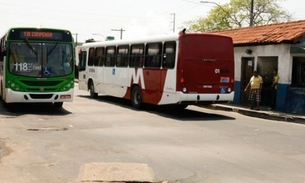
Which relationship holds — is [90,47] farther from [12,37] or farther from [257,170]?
[257,170]

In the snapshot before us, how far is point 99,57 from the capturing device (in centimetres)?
2083

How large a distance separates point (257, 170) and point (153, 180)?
1930mm

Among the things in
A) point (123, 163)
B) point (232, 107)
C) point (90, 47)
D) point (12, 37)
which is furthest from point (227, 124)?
point (90, 47)

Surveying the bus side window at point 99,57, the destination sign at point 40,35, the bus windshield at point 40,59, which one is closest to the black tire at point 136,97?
the bus windshield at point 40,59

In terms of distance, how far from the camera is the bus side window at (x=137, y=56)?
16594 mm

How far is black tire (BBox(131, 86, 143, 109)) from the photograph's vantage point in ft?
54.6

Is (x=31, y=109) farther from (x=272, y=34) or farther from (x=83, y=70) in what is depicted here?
(x=272, y=34)

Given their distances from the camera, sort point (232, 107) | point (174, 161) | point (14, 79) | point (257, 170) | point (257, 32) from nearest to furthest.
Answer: point (257, 170) < point (174, 161) < point (14, 79) < point (232, 107) < point (257, 32)

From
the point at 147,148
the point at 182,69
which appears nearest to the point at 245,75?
the point at 182,69

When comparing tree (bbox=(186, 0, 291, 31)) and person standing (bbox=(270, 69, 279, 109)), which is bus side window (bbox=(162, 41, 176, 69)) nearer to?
person standing (bbox=(270, 69, 279, 109))

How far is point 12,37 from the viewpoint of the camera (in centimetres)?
1396

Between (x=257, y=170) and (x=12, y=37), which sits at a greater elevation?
(x=12, y=37)

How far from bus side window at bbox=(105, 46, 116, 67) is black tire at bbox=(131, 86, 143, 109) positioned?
2.46m

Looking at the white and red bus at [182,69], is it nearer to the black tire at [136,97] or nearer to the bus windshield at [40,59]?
the black tire at [136,97]
